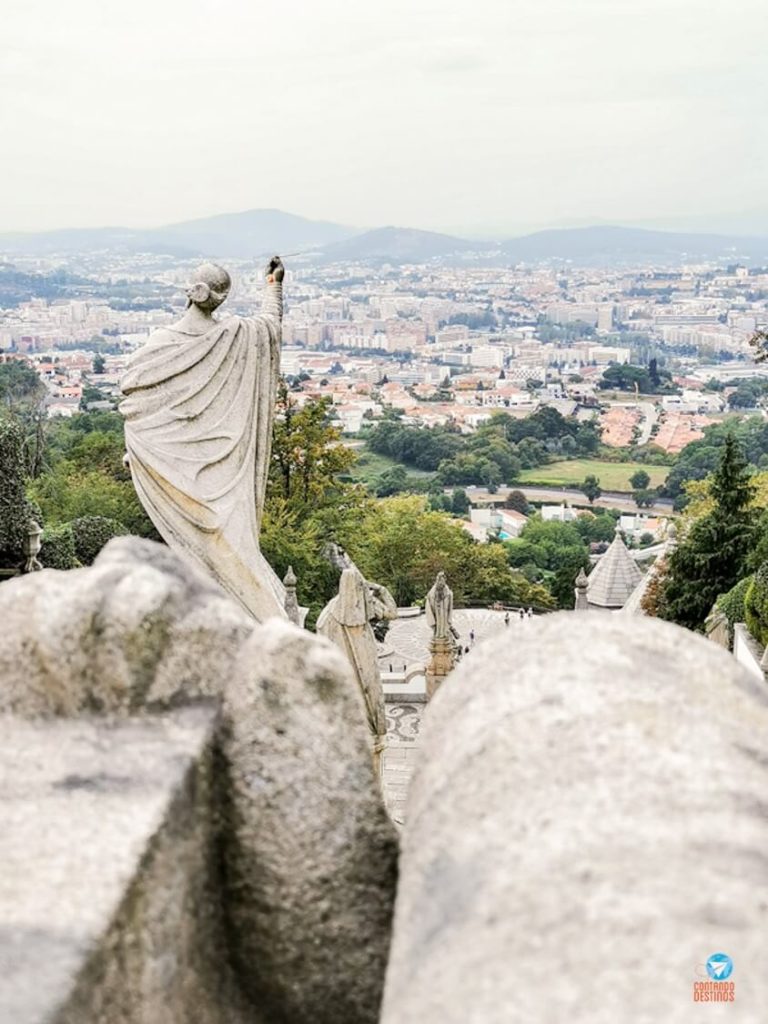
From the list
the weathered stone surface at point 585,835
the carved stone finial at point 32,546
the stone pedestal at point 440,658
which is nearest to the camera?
the weathered stone surface at point 585,835

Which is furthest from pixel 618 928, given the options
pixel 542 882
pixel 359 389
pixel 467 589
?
pixel 359 389

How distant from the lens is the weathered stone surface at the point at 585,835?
59.0 inches

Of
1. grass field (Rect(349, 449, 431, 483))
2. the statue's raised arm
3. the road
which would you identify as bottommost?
the road

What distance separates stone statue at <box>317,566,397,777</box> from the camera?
8.74 meters

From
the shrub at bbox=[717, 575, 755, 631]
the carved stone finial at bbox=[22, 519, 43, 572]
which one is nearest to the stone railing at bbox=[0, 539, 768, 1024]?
the shrub at bbox=[717, 575, 755, 631]

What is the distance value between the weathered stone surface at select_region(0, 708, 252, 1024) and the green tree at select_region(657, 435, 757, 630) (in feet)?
77.5

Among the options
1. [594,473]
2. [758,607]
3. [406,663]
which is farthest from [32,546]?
[594,473]

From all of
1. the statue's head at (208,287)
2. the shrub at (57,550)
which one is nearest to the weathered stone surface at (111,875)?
the statue's head at (208,287)

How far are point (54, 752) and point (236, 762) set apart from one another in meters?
0.30

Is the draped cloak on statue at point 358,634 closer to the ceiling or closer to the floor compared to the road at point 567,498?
closer to the ceiling

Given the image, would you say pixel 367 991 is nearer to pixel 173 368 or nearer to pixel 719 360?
pixel 173 368

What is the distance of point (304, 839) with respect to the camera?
2016 millimetres

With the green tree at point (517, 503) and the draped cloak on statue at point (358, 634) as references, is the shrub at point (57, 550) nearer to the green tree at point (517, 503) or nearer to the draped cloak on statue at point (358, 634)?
the draped cloak on statue at point (358, 634)

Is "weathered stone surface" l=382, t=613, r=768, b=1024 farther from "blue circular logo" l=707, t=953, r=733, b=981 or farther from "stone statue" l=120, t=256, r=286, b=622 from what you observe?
"stone statue" l=120, t=256, r=286, b=622
